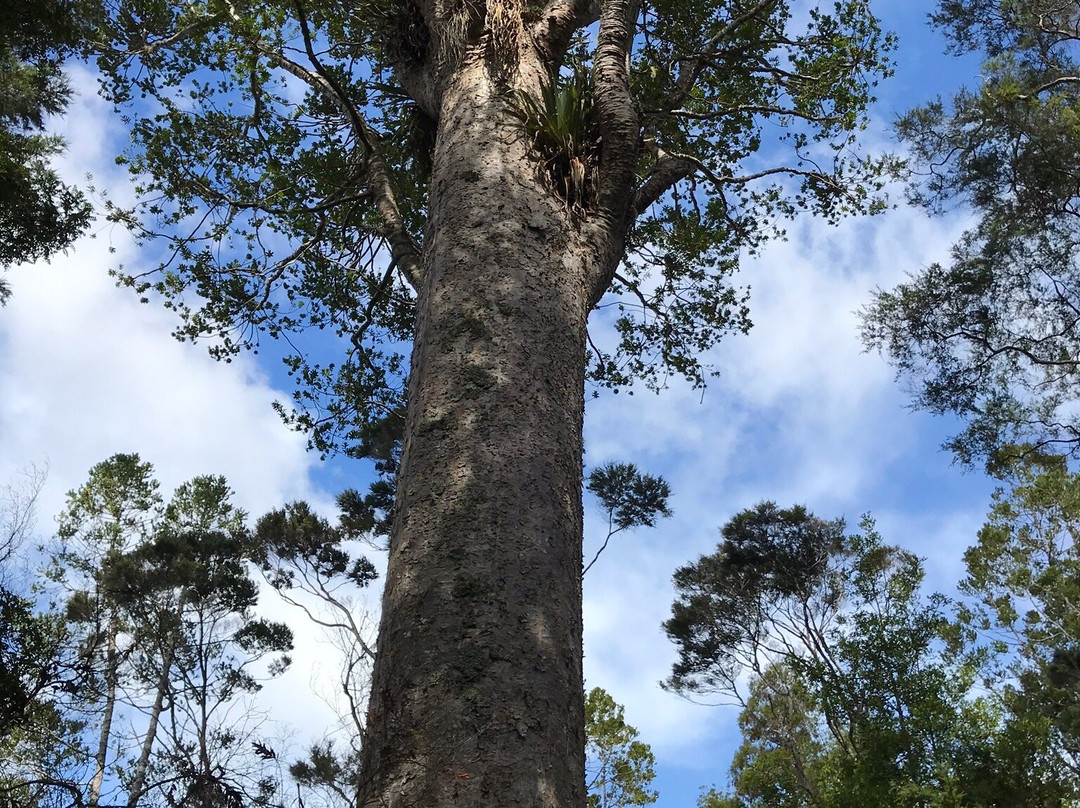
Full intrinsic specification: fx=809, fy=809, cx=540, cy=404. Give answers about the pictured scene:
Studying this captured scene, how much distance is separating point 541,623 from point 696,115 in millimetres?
4849

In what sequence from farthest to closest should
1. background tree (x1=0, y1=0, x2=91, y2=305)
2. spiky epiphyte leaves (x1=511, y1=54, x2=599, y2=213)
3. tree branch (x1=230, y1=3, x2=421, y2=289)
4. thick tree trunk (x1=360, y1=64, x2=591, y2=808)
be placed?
1. background tree (x1=0, y1=0, x2=91, y2=305)
2. tree branch (x1=230, y1=3, x2=421, y2=289)
3. spiky epiphyte leaves (x1=511, y1=54, x2=599, y2=213)
4. thick tree trunk (x1=360, y1=64, x2=591, y2=808)

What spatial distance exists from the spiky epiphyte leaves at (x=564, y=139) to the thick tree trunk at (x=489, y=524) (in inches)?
8.8

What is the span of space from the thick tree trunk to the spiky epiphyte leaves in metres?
0.22

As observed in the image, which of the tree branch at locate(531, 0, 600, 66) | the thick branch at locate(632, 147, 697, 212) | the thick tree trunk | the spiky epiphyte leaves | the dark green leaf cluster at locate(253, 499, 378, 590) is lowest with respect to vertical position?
the thick tree trunk

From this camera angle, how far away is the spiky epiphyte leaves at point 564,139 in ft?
10.3

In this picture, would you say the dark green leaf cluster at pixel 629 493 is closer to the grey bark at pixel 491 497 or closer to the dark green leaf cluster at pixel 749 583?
the dark green leaf cluster at pixel 749 583

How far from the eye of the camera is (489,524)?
6.30ft

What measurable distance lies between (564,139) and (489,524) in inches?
71.0

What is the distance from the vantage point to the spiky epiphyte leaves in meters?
3.14

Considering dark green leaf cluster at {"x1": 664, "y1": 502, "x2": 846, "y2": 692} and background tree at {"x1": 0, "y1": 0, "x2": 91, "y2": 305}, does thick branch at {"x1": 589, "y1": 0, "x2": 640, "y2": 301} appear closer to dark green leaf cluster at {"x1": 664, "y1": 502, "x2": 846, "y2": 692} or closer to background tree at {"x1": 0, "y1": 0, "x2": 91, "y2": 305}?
background tree at {"x1": 0, "y1": 0, "x2": 91, "y2": 305}

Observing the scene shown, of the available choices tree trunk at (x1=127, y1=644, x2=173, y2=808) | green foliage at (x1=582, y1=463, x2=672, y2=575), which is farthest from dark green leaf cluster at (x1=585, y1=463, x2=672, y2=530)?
tree trunk at (x1=127, y1=644, x2=173, y2=808)

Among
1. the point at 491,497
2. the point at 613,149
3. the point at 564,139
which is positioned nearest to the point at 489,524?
the point at 491,497

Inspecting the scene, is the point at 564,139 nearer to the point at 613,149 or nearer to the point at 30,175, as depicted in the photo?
the point at 613,149

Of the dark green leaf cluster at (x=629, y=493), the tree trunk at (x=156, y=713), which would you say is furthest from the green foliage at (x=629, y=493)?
the tree trunk at (x=156, y=713)
